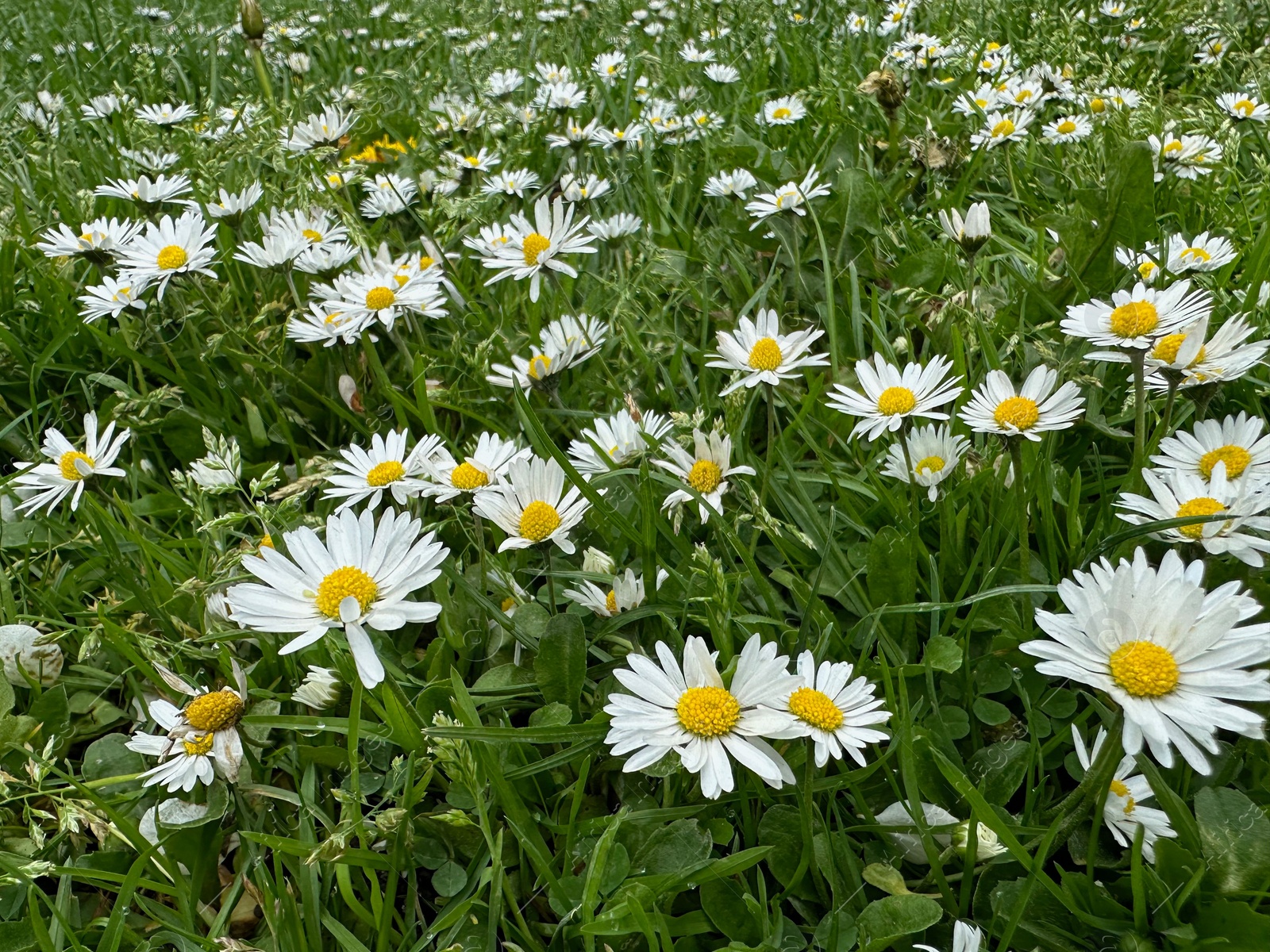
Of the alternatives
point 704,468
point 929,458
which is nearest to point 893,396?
point 929,458

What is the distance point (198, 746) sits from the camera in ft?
4.09

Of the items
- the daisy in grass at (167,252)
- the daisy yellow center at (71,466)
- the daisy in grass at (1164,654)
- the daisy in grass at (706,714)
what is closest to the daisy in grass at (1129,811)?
the daisy in grass at (1164,654)

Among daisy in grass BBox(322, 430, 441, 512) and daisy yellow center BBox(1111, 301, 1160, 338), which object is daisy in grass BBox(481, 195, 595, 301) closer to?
daisy in grass BBox(322, 430, 441, 512)

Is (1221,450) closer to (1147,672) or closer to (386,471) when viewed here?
(1147,672)

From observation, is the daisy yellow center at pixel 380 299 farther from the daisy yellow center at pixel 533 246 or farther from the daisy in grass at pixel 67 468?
the daisy in grass at pixel 67 468

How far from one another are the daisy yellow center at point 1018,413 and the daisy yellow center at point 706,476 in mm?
430

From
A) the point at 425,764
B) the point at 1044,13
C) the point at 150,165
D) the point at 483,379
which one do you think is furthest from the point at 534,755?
the point at 1044,13

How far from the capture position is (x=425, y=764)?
1.30 m

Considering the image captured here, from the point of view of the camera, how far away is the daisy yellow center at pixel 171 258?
7.02 feet

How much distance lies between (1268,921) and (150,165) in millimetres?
3228

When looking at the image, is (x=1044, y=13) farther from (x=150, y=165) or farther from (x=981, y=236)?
(x=150, y=165)

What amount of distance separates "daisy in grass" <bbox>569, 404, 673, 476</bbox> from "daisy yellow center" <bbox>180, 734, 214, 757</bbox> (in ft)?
2.42

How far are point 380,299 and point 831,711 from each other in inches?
54.3

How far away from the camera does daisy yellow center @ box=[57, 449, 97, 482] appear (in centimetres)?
172
